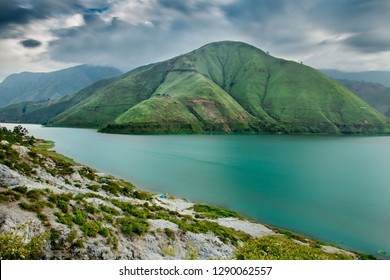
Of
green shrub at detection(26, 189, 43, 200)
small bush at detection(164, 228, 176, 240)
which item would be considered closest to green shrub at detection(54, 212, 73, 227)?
green shrub at detection(26, 189, 43, 200)

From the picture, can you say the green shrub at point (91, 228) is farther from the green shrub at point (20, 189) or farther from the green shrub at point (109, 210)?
the green shrub at point (20, 189)

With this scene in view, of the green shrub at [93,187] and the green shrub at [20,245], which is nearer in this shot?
the green shrub at [20,245]

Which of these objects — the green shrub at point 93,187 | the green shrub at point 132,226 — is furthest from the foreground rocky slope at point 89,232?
the green shrub at point 93,187

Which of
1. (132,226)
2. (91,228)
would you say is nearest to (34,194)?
(91,228)

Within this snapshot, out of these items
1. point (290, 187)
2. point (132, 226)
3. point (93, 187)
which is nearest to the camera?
point (132, 226)

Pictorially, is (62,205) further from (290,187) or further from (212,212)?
(290,187)

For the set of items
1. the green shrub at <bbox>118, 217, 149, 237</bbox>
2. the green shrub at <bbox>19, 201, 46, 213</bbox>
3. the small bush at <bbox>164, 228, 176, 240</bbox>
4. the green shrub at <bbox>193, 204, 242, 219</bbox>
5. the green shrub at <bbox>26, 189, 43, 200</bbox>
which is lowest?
the green shrub at <bbox>193, 204, 242, 219</bbox>

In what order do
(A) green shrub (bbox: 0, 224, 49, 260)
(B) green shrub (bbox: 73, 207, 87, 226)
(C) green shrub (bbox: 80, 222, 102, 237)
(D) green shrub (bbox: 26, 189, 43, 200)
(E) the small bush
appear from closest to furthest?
(A) green shrub (bbox: 0, 224, 49, 260) → (C) green shrub (bbox: 80, 222, 102, 237) → (B) green shrub (bbox: 73, 207, 87, 226) → (D) green shrub (bbox: 26, 189, 43, 200) → (E) the small bush

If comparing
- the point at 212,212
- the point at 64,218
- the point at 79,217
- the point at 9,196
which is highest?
the point at 9,196

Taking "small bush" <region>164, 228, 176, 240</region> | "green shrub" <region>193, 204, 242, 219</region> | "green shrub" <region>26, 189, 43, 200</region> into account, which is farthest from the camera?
"green shrub" <region>193, 204, 242, 219</region>

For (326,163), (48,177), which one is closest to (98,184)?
(48,177)

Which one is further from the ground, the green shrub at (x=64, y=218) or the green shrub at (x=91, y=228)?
the green shrub at (x=64, y=218)

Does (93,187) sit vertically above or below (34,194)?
below

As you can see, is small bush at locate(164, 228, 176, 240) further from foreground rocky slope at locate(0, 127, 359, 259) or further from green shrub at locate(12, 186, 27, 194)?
green shrub at locate(12, 186, 27, 194)
